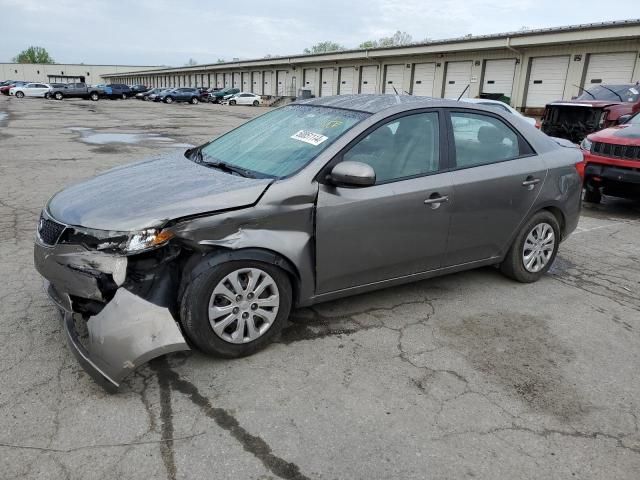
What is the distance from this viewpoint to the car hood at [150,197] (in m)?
2.96

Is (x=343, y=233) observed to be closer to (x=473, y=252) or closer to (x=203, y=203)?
(x=203, y=203)

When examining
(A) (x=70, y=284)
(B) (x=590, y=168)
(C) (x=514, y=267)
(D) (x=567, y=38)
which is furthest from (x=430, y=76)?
(A) (x=70, y=284)

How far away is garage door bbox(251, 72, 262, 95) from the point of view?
5738 cm

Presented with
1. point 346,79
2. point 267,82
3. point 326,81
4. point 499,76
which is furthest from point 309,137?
point 267,82

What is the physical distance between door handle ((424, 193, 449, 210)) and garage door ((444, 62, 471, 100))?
96.1 feet

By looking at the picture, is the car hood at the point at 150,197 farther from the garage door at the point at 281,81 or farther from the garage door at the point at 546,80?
the garage door at the point at 281,81

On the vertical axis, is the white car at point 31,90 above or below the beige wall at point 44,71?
below

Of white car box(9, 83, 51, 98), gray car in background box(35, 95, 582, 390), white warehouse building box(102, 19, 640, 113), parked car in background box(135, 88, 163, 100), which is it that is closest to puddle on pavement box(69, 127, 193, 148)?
gray car in background box(35, 95, 582, 390)

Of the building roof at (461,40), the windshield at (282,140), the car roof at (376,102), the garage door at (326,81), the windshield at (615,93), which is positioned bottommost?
the windshield at (282,140)

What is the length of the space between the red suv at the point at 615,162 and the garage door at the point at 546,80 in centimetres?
2028

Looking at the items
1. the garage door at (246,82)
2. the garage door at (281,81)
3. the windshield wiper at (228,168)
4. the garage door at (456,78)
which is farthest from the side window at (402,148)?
the garage door at (246,82)

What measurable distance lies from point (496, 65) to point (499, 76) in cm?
70

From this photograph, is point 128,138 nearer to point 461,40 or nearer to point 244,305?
point 244,305

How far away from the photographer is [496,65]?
29531mm
